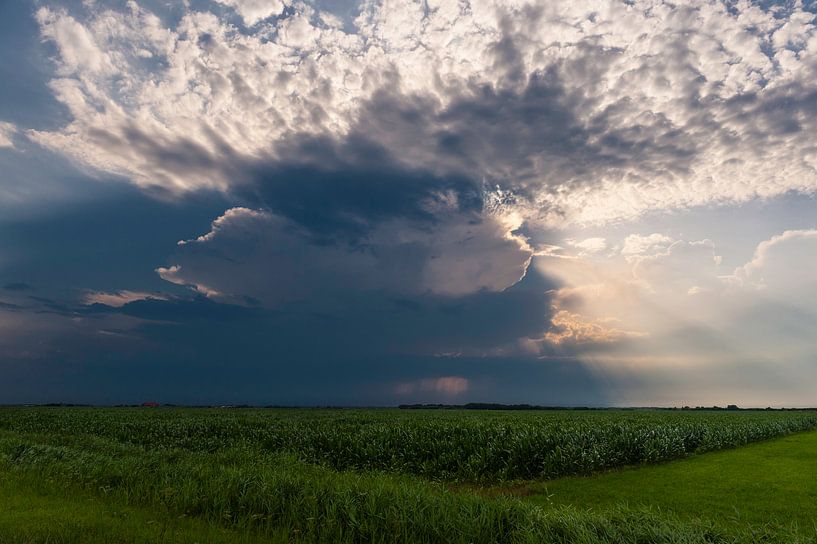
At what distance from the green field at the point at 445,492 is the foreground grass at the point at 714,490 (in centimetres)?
5

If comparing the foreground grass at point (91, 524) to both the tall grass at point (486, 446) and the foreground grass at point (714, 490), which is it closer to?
the foreground grass at point (714, 490)

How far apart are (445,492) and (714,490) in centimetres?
672

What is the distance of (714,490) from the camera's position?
11.4 meters

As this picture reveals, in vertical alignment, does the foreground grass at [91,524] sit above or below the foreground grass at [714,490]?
below

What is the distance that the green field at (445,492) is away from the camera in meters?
8.09

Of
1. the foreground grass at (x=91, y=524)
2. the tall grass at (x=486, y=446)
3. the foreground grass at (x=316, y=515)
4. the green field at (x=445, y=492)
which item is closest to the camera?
the foreground grass at (x=316, y=515)

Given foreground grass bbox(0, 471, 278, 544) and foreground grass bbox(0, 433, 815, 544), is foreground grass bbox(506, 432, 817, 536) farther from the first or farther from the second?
foreground grass bbox(0, 471, 278, 544)

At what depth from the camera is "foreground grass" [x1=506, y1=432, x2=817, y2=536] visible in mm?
9562

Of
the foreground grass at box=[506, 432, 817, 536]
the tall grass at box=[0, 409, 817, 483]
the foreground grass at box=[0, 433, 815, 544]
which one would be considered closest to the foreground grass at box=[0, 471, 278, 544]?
the foreground grass at box=[0, 433, 815, 544]

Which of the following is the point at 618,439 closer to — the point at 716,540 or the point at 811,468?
the point at 811,468

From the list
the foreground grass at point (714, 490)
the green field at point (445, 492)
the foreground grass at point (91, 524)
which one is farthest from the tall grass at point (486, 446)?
the foreground grass at point (91, 524)

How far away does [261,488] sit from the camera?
35.7ft

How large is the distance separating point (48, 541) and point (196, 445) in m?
19.8

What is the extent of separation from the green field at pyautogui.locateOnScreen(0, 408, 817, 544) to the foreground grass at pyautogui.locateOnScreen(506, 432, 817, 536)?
0.05m
